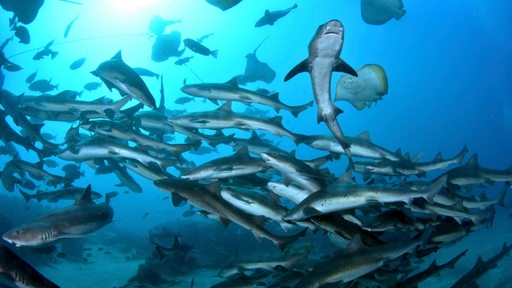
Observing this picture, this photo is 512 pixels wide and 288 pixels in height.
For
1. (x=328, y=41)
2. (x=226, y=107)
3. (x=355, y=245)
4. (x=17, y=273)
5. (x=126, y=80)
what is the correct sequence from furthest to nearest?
(x=226, y=107) < (x=126, y=80) < (x=355, y=245) < (x=328, y=41) < (x=17, y=273)

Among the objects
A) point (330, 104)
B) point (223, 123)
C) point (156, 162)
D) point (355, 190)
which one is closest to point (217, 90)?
point (223, 123)

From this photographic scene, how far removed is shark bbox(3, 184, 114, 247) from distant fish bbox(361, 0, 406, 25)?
1744cm

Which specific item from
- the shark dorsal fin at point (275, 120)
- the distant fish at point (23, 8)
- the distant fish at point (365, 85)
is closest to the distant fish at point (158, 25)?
the distant fish at point (23, 8)

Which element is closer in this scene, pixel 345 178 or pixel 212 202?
pixel 212 202

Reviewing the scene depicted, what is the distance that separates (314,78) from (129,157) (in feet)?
15.5

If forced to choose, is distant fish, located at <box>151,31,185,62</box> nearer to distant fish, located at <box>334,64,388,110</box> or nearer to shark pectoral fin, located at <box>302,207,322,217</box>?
distant fish, located at <box>334,64,388,110</box>

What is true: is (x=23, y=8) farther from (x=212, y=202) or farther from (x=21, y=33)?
(x=212, y=202)

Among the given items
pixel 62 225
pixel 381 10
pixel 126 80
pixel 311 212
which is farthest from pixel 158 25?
pixel 311 212

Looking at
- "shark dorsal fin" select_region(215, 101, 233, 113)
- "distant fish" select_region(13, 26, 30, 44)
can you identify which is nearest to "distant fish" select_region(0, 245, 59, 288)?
"shark dorsal fin" select_region(215, 101, 233, 113)

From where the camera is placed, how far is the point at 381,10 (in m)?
17.2

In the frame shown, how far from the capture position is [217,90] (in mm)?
7656

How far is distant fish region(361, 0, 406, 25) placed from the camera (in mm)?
16672

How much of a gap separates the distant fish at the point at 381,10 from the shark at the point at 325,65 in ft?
49.0

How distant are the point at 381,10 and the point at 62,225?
18.4m
